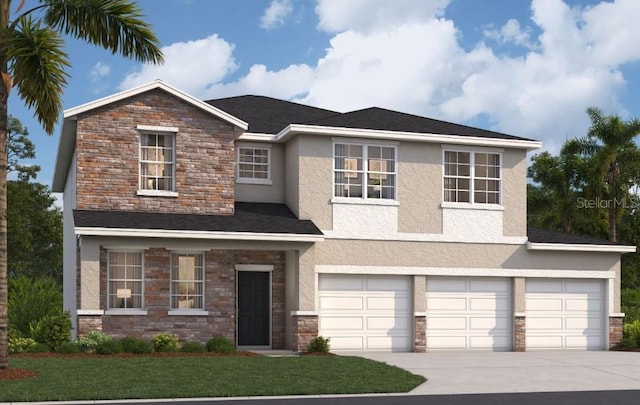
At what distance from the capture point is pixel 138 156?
83.8 feet

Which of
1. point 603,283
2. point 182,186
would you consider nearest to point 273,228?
point 182,186

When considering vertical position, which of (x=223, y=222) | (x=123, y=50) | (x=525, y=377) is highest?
(x=123, y=50)

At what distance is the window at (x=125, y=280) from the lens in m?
24.8

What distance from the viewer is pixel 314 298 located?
83.6ft

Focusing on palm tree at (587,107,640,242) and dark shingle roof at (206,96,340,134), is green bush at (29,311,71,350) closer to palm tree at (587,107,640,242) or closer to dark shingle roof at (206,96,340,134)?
dark shingle roof at (206,96,340,134)

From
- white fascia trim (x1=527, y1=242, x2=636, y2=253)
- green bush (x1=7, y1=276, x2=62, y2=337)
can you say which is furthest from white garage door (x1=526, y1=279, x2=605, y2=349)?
green bush (x1=7, y1=276, x2=62, y2=337)

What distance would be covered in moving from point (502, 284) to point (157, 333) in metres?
10.5

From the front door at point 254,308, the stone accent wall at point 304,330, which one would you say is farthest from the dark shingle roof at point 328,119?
the stone accent wall at point 304,330

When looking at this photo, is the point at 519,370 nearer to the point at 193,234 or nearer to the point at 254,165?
the point at 193,234

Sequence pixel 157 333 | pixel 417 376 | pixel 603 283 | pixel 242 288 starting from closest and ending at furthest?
1. pixel 417 376
2. pixel 157 333
3. pixel 242 288
4. pixel 603 283

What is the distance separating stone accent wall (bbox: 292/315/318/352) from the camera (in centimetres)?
2511

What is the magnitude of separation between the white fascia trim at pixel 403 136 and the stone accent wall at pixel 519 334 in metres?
5.23

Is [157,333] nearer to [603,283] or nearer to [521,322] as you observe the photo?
[521,322]

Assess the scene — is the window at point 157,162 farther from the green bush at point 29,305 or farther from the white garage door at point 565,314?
the white garage door at point 565,314
